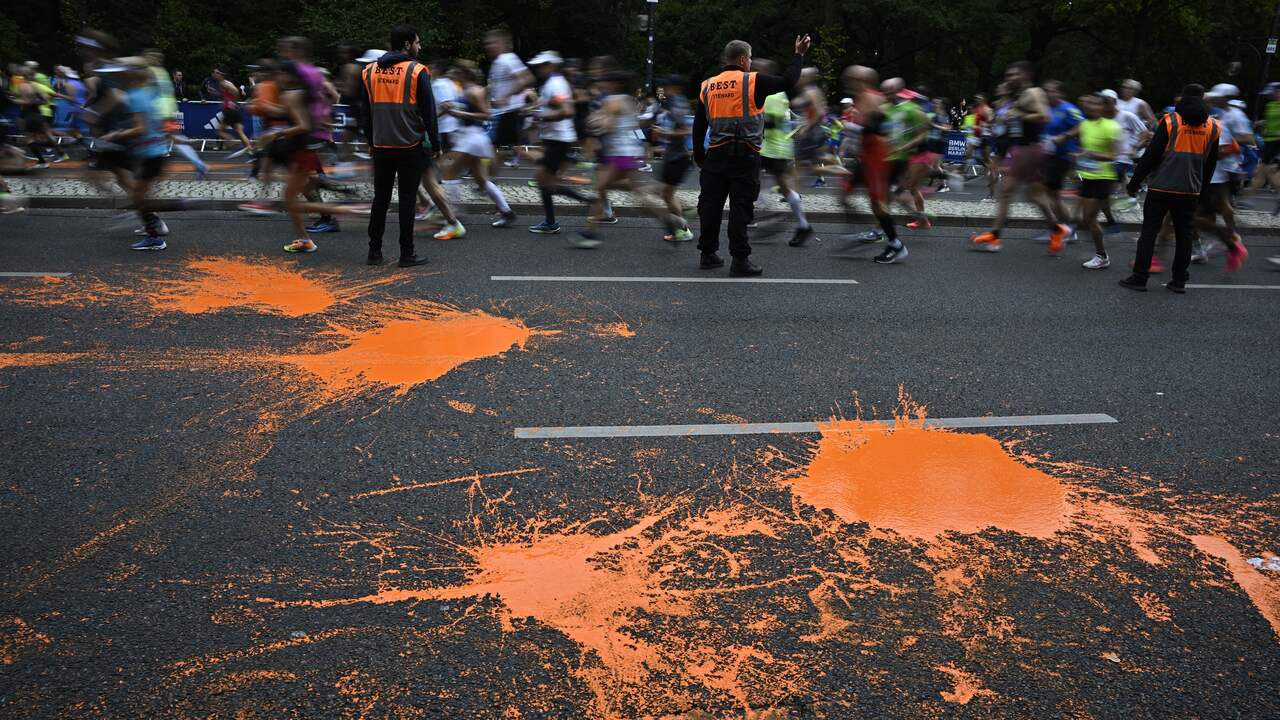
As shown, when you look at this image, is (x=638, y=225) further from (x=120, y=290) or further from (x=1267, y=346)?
(x=1267, y=346)

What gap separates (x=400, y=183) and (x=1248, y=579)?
6.92 meters

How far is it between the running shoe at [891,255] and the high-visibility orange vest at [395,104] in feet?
15.7

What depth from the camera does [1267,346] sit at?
6.87 m

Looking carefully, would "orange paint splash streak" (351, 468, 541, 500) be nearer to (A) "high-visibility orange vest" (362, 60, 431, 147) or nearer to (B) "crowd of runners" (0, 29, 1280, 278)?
(B) "crowd of runners" (0, 29, 1280, 278)

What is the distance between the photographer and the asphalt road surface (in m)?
2.76

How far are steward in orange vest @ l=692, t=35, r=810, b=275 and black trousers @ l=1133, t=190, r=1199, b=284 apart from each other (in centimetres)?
355

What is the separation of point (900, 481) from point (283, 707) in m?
2.75

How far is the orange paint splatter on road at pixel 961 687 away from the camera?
2.71 metres

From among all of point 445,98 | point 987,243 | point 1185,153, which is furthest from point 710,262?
point 445,98

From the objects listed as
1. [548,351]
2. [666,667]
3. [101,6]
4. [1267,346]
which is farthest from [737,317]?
[101,6]

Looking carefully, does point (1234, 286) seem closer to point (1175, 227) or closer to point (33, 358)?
point (1175, 227)

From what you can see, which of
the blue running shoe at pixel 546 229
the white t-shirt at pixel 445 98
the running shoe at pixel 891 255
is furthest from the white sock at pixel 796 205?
the white t-shirt at pixel 445 98

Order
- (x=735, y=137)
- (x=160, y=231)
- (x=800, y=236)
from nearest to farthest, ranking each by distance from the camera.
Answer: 1. (x=735, y=137)
2. (x=160, y=231)
3. (x=800, y=236)

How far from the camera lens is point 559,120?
9.58 m
